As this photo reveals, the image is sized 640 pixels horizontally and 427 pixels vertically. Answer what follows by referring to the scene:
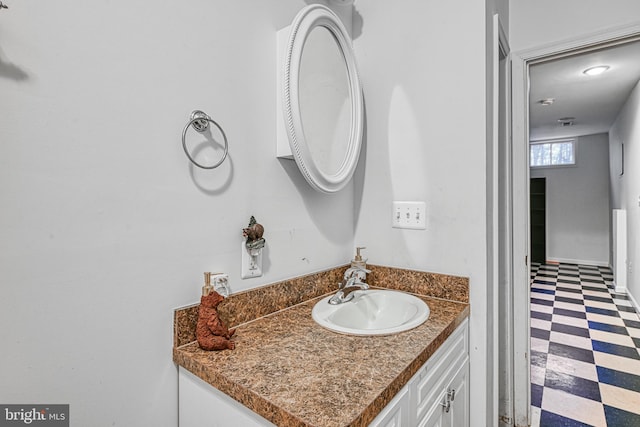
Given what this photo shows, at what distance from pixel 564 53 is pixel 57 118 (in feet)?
6.34

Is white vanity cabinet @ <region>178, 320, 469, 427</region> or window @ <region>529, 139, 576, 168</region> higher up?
window @ <region>529, 139, 576, 168</region>

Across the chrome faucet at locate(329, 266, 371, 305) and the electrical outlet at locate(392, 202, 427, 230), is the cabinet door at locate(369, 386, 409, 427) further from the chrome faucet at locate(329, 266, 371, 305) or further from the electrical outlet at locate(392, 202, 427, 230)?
the electrical outlet at locate(392, 202, 427, 230)

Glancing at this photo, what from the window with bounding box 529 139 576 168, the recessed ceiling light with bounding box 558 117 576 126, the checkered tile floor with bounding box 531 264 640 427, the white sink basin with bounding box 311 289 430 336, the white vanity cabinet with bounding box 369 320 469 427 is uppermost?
the recessed ceiling light with bounding box 558 117 576 126

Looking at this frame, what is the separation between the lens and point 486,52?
1212mm

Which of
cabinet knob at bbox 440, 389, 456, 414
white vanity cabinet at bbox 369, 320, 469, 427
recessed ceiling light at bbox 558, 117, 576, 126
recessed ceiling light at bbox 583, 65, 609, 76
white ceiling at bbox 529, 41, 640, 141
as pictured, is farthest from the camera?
recessed ceiling light at bbox 558, 117, 576, 126

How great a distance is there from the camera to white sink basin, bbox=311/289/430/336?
1.12 meters

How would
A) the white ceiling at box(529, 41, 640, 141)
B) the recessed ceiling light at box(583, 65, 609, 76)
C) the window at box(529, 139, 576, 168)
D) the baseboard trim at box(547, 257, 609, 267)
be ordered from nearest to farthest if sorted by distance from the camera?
1. the white ceiling at box(529, 41, 640, 141)
2. the recessed ceiling light at box(583, 65, 609, 76)
3. the baseboard trim at box(547, 257, 609, 267)
4. the window at box(529, 139, 576, 168)

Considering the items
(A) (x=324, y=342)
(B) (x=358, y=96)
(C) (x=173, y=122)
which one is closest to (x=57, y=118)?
(C) (x=173, y=122)

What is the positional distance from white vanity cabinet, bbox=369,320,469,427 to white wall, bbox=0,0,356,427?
1.84 ft

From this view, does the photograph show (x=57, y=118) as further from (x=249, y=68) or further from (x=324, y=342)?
(x=324, y=342)

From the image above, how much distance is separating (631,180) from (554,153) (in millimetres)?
2750

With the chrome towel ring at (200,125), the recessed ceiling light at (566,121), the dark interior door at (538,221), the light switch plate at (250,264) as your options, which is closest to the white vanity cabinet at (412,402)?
the light switch plate at (250,264)

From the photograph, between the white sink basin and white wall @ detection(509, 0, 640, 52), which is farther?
white wall @ detection(509, 0, 640, 52)

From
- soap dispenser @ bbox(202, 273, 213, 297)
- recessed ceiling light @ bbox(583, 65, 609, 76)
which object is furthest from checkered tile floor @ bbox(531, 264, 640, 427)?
recessed ceiling light @ bbox(583, 65, 609, 76)
